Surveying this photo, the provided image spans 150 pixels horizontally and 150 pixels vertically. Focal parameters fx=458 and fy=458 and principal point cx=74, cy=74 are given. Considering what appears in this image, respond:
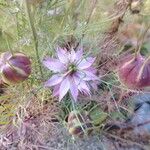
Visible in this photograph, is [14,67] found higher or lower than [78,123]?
higher

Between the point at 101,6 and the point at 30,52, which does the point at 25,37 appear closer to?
the point at 30,52

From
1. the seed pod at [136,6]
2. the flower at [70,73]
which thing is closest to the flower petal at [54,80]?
the flower at [70,73]

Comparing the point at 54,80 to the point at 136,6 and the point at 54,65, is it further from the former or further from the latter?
the point at 136,6

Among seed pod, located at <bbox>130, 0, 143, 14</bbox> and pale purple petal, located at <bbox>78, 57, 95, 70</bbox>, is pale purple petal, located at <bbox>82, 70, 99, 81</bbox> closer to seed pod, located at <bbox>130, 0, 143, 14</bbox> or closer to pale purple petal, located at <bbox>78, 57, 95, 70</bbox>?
pale purple petal, located at <bbox>78, 57, 95, 70</bbox>

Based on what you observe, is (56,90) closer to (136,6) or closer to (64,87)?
(64,87)

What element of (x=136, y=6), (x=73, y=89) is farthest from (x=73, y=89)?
(x=136, y=6)
